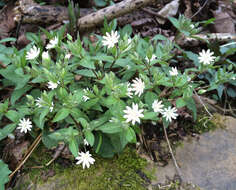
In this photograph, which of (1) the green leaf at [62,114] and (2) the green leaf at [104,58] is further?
(2) the green leaf at [104,58]

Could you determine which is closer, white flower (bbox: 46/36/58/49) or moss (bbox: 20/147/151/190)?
moss (bbox: 20/147/151/190)

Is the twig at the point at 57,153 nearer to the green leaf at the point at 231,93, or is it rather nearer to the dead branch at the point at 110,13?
the dead branch at the point at 110,13

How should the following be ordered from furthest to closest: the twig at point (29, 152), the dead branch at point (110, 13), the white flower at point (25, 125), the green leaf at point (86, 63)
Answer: the dead branch at point (110, 13) < the twig at point (29, 152) < the white flower at point (25, 125) < the green leaf at point (86, 63)

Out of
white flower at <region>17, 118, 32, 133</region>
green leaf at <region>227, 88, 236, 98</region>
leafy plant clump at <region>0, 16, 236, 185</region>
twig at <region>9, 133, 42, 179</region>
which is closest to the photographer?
leafy plant clump at <region>0, 16, 236, 185</region>

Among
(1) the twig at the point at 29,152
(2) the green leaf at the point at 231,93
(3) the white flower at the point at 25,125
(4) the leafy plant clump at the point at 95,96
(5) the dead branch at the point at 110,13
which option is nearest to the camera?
(4) the leafy plant clump at the point at 95,96

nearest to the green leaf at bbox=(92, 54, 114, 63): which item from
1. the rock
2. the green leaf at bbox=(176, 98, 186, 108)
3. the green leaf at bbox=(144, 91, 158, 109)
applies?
the green leaf at bbox=(144, 91, 158, 109)

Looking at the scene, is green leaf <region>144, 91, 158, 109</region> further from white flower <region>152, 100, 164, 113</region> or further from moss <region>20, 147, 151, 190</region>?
moss <region>20, 147, 151, 190</region>

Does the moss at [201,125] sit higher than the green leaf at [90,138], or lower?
lower

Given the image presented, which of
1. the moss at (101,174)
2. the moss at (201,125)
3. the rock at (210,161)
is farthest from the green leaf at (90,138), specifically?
the moss at (201,125)

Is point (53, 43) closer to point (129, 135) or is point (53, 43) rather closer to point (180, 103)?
point (129, 135)
